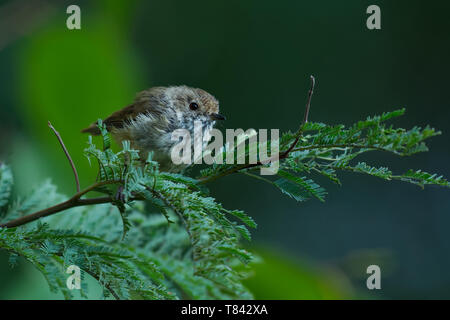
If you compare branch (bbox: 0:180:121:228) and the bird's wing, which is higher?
the bird's wing

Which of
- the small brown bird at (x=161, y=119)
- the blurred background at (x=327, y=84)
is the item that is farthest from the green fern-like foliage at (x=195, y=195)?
the blurred background at (x=327, y=84)

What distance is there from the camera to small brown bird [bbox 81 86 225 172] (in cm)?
300

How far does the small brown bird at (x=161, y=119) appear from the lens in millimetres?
2998

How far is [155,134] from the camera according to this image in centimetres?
302

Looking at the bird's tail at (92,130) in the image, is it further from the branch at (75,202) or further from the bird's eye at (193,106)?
the branch at (75,202)

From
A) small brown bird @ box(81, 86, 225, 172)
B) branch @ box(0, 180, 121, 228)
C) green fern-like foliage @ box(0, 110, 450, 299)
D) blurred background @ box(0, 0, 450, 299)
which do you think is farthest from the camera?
blurred background @ box(0, 0, 450, 299)

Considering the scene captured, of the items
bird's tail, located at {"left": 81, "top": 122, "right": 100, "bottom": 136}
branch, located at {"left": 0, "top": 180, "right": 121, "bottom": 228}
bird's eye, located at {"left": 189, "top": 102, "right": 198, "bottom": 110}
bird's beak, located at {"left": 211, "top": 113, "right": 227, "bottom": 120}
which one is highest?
bird's eye, located at {"left": 189, "top": 102, "right": 198, "bottom": 110}

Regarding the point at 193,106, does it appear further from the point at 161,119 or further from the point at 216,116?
the point at 161,119

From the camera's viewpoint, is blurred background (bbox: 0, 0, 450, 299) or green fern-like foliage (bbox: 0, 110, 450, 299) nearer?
green fern-like foliage (bbox: 0, 110, 450, 299)

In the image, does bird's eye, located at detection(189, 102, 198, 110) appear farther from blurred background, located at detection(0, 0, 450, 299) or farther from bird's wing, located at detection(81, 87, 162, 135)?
blurred background, located at detection(0, 0, 450, 299)

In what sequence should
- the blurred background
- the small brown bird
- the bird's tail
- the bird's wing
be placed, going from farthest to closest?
the blurred background < the bird's tail < the bird's wing < the small brown bird

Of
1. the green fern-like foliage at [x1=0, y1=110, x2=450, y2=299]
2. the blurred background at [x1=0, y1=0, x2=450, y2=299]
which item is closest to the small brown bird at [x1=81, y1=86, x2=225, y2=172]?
the green fern-like foliage at [x1=0, y1=110, x2=450, y2=299]

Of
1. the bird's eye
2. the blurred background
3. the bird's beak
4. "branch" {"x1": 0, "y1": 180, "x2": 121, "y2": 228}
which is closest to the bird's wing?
the bird's eye

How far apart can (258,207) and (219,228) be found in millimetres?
5304
